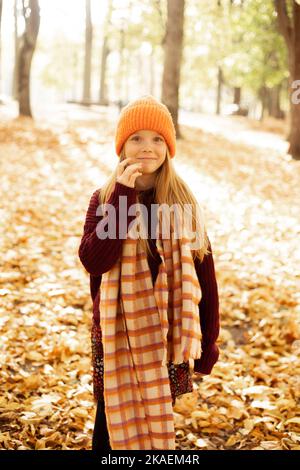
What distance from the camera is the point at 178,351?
2.35 metres

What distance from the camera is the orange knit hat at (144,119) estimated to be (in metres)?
2.35

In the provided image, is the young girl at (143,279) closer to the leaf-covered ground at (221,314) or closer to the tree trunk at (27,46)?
the leaf-covered ground at (221,314)

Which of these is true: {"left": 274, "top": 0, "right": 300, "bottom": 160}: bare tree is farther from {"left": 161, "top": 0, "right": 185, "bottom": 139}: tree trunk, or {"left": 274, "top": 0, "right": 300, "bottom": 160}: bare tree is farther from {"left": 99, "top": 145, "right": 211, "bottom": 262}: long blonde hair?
{"left": 99, "top": 145, "right": 211, "bottom": 262}: long blonde hair

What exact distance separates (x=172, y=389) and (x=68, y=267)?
3.88m

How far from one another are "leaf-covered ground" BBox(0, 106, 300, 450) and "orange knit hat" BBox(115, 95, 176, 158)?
2180 millimetres

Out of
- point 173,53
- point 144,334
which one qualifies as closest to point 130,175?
point 144,334

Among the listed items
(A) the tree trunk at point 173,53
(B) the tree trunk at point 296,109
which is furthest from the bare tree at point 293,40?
(A) the tree trunk at point 173,53

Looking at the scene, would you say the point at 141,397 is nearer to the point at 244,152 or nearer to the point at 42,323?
the point at 42,323

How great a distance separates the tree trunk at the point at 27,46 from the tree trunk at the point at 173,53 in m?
4.60

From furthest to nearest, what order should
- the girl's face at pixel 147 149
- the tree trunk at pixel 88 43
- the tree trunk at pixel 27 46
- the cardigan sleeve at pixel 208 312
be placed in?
the tree trunk at pixel 88 43 < the tree trunk at pixel 27 46 < the cardigan sleeve at pixel 208 312 < the girl's face at pixel 147 149

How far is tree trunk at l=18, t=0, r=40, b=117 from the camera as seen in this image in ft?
48.7

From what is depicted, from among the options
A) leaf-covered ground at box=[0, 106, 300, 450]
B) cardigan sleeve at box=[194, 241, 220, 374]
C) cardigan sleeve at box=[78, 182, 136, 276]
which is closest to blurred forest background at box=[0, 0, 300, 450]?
leaf-covered ground at box=[0, 106, 300, 450]

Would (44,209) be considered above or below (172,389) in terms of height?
below

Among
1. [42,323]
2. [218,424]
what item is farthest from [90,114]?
[218,424]
